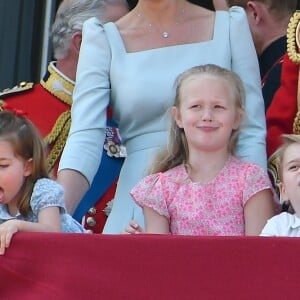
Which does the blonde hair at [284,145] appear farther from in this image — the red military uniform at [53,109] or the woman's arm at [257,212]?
the red military uniform at [53,109]

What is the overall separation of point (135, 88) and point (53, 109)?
2.80 ft

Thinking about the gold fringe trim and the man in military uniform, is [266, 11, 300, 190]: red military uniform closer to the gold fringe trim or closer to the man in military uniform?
the gold fringe trim

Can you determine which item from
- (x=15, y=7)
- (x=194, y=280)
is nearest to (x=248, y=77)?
(x=194, y=280)

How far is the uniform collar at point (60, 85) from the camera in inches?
159

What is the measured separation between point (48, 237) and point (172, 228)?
0.45m

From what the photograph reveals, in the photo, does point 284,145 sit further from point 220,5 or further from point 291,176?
point 220,5

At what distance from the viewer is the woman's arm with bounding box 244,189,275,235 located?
295 cm

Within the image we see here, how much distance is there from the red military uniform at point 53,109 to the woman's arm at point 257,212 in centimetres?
101

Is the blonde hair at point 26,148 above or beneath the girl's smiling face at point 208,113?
beneath

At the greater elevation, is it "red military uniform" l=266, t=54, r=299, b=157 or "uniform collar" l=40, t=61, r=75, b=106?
"red military uniform" l=266, t=54, r=299, b=157

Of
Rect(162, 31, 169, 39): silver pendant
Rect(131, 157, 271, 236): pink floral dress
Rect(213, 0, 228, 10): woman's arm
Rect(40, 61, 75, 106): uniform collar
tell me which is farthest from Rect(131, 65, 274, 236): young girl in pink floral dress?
Rect(40, 61, 75, 106): uniform collar

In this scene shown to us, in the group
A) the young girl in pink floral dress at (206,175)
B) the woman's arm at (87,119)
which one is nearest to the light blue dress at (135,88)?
the woman's arm at (87,119)

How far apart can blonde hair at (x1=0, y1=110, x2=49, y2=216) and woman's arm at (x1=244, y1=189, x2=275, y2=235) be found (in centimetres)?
46

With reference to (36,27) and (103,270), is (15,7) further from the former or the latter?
(103,270)
